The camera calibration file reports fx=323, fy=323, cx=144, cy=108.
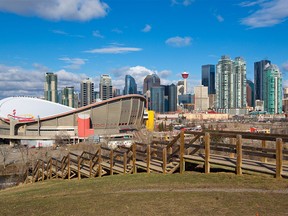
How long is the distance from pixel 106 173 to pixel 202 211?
10483 mm

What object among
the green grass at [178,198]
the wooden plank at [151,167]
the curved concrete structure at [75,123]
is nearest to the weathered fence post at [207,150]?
the green grass at [178,198]

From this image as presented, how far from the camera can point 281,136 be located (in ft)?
32.4

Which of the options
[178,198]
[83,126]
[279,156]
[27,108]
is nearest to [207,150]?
[279,156]

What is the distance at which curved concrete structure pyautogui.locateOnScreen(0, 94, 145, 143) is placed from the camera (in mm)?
97250

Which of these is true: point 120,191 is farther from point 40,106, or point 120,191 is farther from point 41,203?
point 40,106

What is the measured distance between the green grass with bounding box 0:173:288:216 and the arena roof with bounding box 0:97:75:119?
100623mm

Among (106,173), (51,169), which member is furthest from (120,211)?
(51,169)

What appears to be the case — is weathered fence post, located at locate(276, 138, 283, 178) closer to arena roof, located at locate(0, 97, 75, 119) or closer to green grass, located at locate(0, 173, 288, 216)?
green grass, located at locate(0, 173, 288, 216)

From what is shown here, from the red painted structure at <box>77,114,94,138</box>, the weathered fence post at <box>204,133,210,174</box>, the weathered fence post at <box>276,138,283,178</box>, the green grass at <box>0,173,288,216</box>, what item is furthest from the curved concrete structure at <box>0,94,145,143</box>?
the weathered fence post at <box>276,138,283,178</box>

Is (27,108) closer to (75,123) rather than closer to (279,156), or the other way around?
(75,123)

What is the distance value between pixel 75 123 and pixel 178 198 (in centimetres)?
9602

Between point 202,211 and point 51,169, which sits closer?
point 202,211

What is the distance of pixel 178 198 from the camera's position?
905 cm

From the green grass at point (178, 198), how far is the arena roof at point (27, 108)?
101 meters
